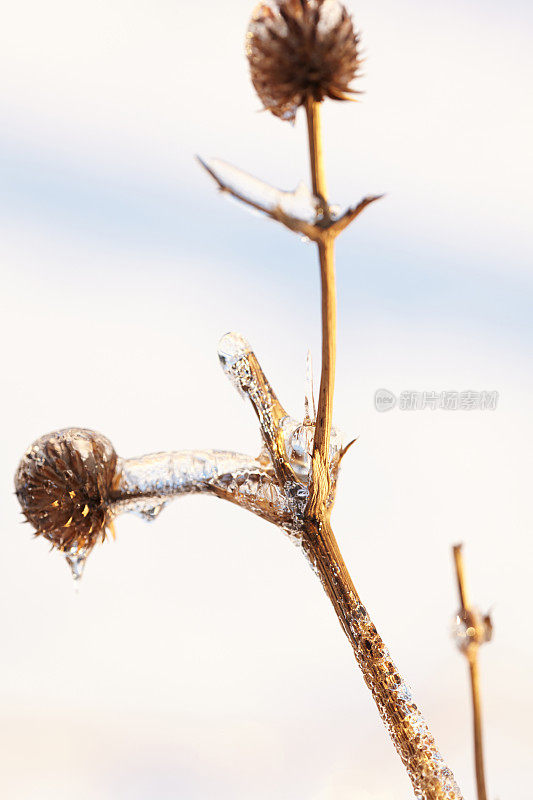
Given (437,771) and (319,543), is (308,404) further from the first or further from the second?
(437,771)

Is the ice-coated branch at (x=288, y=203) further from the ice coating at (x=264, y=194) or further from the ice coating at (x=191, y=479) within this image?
the ice coating at (x=191, y=479)

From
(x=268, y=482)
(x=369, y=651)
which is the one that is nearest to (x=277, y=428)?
(x=268, y=482)

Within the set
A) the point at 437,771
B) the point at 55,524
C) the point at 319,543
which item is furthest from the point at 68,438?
the point at 437,771

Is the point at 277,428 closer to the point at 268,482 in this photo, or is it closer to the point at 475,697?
the point at 268,482

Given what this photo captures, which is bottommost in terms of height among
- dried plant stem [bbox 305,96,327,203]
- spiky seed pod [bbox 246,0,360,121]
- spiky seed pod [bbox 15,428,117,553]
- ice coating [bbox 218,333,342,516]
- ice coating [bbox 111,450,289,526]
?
spiky seed pod [bbox 15,428,117,553]

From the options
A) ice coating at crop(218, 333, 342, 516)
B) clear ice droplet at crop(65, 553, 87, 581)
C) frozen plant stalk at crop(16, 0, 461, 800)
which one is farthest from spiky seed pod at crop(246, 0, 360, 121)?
clear ice droplet at crop(65, 553, 87, 581)

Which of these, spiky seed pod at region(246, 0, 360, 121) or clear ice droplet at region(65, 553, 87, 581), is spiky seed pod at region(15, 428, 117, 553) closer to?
clear ice droplet at region(65, 553, 87, 581)

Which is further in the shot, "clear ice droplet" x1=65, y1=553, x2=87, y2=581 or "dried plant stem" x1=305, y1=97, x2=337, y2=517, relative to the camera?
"clear ice droplet" x1=65, y1=553, x2=87, y2=581
